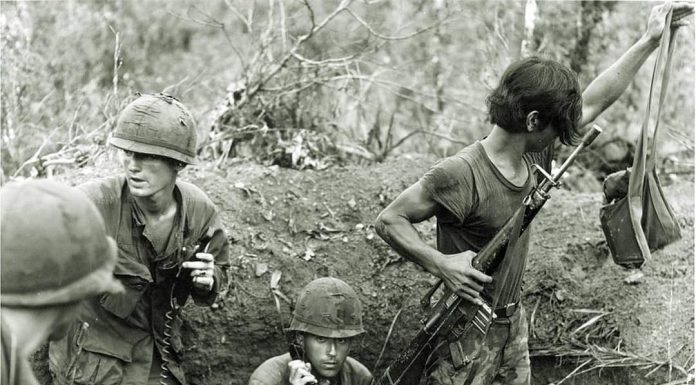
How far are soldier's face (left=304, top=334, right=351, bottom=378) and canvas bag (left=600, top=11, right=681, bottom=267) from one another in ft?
5.41

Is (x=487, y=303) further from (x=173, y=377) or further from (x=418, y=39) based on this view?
(x=418, y=39)

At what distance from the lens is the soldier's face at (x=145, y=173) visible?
4.75 meters

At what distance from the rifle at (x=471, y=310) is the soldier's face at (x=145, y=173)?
1.55m

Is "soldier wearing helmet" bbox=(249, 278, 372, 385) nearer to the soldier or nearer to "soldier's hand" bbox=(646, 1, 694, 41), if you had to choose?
"soldier's hand" bbox=(646, 1, 694, 41)

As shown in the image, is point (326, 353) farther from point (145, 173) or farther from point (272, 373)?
point (145, 173)

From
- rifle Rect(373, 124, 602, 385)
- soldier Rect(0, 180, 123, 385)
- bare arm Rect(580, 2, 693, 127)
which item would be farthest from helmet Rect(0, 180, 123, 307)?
bare arm Rect(580, 2, 693, 127)

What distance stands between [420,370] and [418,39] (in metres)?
7.25

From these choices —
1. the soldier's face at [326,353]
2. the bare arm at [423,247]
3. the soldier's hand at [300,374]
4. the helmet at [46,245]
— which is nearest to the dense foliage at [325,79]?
the soldier's face at [326,353]

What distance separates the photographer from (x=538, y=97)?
4559 millimetres

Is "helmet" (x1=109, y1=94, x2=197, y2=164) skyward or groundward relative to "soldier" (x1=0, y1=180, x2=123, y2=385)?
groundward

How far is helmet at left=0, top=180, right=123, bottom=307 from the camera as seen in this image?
2.67 meters

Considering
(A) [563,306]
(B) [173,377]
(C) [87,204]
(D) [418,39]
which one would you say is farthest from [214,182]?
(D) [418,39]

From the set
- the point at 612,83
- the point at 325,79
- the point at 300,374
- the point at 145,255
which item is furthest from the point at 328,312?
the point at 325,79

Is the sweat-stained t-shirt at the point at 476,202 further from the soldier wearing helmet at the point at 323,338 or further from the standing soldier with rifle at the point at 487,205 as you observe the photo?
the soldier wearing helmet at the point at 323,338
